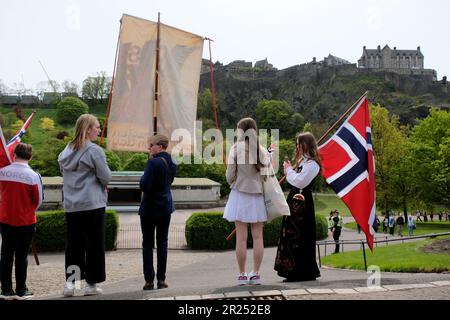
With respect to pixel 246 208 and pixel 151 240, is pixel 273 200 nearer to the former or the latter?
pixel 246 208

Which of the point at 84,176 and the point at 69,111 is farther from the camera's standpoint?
the point at 69,111

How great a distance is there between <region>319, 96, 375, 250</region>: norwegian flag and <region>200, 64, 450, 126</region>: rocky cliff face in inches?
3549

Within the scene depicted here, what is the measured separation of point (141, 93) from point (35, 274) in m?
12.6

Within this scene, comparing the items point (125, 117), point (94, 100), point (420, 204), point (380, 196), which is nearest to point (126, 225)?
point (125, 117)

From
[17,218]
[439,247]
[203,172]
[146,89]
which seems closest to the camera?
[17,218]

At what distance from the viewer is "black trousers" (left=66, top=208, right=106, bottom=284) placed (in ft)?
18.9

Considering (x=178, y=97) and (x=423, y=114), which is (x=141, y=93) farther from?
(x=423, y=114)

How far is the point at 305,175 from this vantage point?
6.53 m

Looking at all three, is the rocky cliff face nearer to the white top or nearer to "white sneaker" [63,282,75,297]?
the white top

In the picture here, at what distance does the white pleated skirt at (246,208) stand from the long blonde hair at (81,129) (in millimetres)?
1971

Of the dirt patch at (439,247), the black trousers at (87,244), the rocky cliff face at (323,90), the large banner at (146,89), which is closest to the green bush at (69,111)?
the rocky cliff face at (323,90)

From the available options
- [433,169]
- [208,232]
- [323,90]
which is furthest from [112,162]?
[323,90]

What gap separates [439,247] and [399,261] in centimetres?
241

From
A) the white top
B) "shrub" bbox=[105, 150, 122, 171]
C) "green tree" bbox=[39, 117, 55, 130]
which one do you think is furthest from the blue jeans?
"green tree" bbox=[39, 117, 55, 130]
